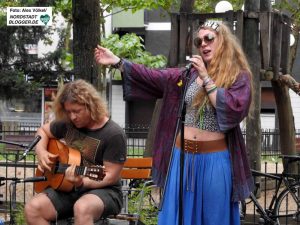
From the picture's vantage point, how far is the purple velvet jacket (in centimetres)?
414

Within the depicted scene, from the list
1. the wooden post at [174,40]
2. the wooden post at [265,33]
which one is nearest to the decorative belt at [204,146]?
the wooden post at [174,40]

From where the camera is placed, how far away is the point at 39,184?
216 inches

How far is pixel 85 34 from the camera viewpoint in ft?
23.6

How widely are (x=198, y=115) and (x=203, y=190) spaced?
47 cm

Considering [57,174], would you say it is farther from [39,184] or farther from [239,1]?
[239,1]

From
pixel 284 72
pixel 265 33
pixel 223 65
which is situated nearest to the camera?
pixel 223 65

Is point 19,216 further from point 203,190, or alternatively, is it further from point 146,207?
point 203,190

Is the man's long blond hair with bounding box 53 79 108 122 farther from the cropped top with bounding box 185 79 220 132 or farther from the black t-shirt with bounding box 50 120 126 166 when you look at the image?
the cropped top with bounding box 185 79 220 132

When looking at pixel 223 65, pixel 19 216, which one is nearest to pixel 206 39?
pixel 223 65

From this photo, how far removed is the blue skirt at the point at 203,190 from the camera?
4.27 meters

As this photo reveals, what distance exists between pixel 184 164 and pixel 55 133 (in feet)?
5.29

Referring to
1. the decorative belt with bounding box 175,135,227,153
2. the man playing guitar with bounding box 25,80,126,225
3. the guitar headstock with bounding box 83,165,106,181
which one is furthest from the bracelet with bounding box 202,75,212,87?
the man playing guitar with bounding box 25,80,126,225

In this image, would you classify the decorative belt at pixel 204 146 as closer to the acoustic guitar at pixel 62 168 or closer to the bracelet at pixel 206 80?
the bracelet at pixel 206 80

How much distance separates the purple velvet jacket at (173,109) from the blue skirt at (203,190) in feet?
0.23
